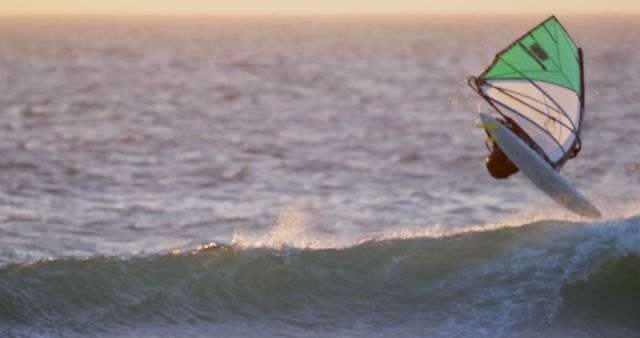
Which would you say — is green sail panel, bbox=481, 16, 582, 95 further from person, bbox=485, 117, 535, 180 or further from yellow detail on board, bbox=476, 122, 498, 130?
yellow detail on board, bbox=476, 122, 498, 130

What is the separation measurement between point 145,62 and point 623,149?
212 feet

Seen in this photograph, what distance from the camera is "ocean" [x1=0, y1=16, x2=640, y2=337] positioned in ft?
50.4

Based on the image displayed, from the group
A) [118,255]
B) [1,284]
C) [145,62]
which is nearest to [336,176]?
[118,255]

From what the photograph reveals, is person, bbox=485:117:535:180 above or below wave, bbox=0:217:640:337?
above

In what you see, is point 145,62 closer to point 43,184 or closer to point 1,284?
point 43,184

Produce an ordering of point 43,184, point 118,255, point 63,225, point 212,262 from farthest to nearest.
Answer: point 43,184 → point 63,225 → point 118,255 → point 212,262

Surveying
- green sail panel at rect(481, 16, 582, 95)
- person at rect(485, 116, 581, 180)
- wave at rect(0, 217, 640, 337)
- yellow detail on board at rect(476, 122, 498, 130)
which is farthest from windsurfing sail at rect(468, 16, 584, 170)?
wave at rect(0, 217, 640, 337)

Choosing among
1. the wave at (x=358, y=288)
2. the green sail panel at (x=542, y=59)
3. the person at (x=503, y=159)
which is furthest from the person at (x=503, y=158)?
the wave at (x=358, y=288)

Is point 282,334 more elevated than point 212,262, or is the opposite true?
point 212,262

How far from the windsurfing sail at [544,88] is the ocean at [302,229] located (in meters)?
1.60

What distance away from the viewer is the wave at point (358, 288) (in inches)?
592

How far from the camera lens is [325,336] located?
14.8m

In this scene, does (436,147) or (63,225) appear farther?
(436,147)

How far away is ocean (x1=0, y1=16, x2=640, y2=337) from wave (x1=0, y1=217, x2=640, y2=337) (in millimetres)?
34
